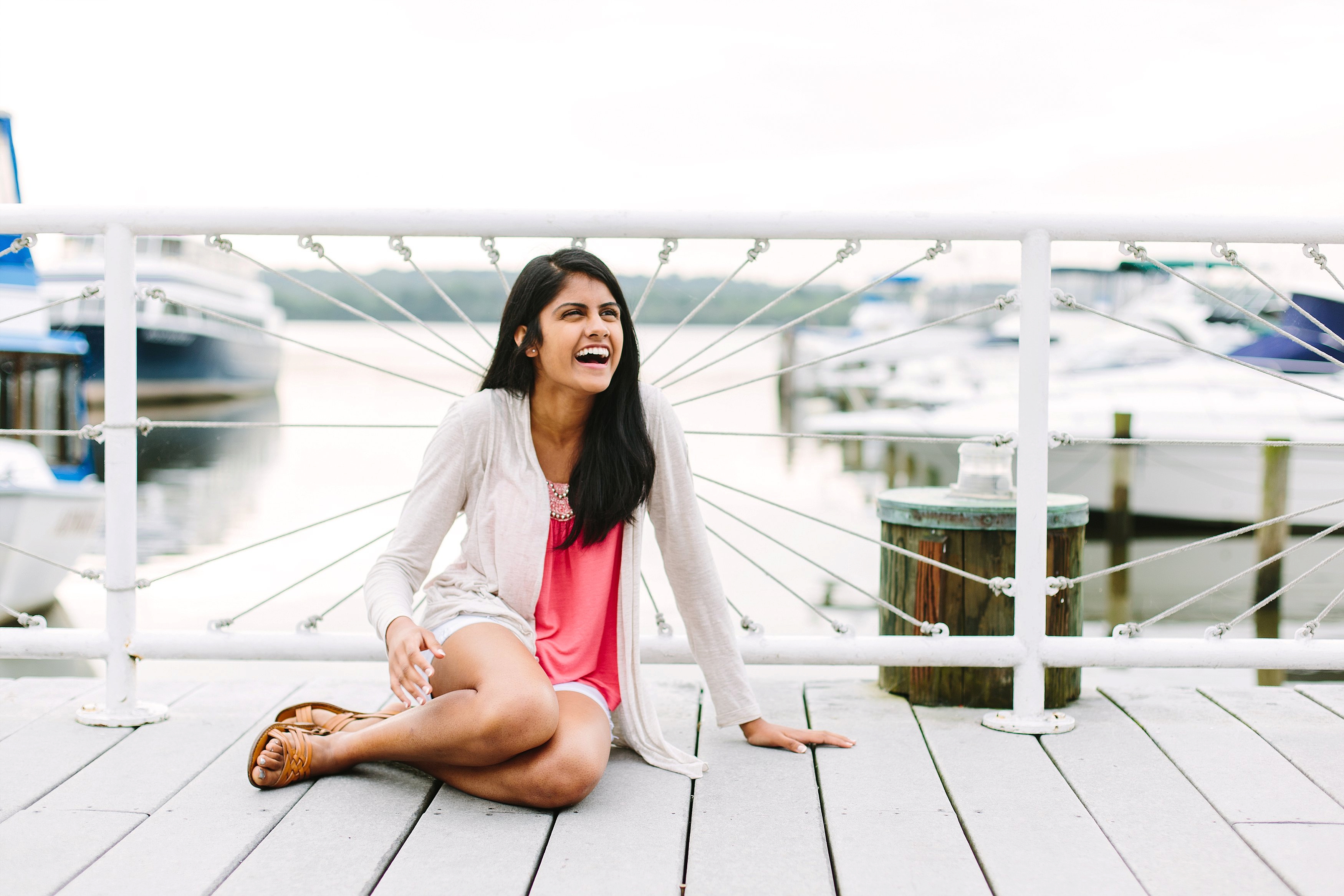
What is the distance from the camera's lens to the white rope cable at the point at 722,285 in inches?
83.0

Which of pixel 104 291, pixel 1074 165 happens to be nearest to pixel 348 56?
pixel 1074 165

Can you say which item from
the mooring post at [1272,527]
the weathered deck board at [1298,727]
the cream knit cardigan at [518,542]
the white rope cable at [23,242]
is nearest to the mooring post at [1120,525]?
the mooring post at [1272,527]

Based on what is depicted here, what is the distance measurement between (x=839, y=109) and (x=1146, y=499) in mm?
12933

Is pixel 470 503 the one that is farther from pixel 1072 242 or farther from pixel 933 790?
pixel 1072 242

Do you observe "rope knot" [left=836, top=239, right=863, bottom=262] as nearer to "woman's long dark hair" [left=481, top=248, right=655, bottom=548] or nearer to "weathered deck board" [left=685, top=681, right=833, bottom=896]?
"woman's long dark hair" [left=481, top=248, right=655, bottom=548]

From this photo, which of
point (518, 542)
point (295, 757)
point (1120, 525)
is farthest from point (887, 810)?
point (1120, 525)

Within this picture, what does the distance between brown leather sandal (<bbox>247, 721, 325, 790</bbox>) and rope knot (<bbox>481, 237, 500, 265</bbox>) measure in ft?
3.25

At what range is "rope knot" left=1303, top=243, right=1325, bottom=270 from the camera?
220cm

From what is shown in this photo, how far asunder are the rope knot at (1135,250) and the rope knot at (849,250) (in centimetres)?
54

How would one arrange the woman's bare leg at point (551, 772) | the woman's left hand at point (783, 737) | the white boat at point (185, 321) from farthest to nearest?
the white boat at point (185, 321)
the woman's left hand at point (783, 737)
the woman's bare leg at point (551, 772)

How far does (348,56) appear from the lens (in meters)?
22.6

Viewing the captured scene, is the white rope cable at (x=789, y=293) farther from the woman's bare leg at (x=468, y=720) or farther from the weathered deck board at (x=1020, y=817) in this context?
the weathered deck board at (x=1020, y=817)

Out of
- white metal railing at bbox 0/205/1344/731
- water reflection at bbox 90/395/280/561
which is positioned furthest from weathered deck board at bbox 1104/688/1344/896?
water reflection at bbox 90/395/280/561

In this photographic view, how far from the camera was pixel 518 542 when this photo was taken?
184 centimetres
